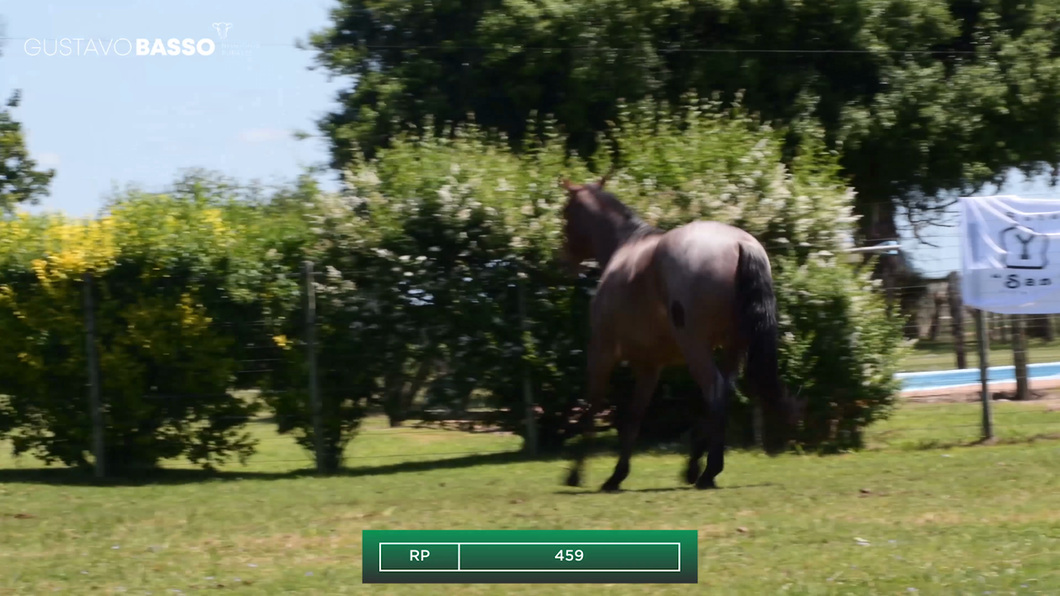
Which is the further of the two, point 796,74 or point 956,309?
point 796,74

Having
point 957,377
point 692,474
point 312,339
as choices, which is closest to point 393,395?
point 312,339

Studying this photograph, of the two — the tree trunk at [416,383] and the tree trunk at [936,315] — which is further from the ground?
the tree trunk at [936,315]

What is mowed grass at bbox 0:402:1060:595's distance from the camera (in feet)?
18.5

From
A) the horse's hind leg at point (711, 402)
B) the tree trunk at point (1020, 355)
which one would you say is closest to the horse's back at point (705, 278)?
the horse's hind leg at point (711, 402)

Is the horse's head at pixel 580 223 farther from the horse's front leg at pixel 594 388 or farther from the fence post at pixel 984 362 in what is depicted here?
the fence post at pixel 984 362

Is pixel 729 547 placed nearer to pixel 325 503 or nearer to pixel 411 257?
pixel 325 503

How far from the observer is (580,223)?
10.1m

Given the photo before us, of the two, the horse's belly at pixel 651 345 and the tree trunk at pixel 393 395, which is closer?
the horse's belly at pixel 651 345

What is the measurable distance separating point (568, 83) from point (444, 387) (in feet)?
35.0

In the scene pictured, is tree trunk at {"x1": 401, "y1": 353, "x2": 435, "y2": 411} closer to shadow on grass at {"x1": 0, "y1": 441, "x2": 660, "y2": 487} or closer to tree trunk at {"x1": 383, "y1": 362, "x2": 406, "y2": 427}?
tree trunk at {"x1": 383, "y1": 362, "x2": 406, "y2": 427}

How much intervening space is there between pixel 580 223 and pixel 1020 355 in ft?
20.3

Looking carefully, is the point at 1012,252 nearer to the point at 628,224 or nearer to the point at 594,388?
the point at 628,224

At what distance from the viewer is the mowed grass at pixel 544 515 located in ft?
18.5

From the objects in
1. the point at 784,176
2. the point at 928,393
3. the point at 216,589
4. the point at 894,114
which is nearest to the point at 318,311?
the point at 784,176
